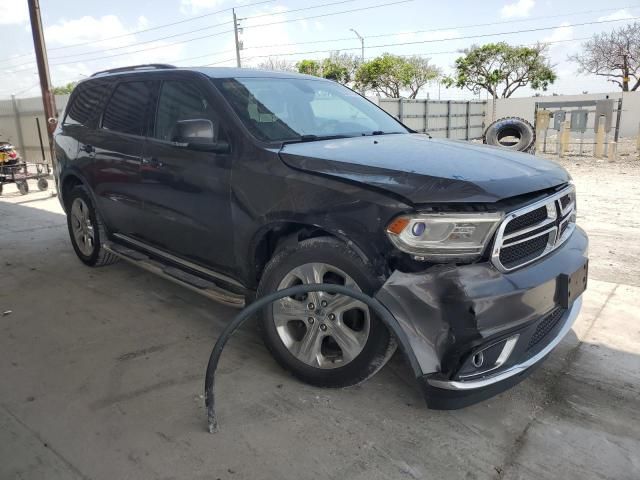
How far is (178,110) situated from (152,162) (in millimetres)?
432

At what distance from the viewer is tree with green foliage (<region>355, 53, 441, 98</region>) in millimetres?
41719

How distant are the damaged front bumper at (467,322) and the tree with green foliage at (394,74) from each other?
136ft

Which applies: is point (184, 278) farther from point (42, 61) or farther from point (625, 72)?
point (625, 72)

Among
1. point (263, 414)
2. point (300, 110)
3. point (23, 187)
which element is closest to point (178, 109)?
point (300, 110)

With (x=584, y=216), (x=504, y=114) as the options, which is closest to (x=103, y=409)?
(x=584, y=216)

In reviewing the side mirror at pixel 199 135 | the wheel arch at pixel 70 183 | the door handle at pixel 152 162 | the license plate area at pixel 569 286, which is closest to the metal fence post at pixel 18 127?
the wheel arch at pixel 70 183

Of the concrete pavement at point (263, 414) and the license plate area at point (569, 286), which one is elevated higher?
the license plate area at point (569, 286)

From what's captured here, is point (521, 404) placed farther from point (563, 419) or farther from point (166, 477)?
point (166, 477)

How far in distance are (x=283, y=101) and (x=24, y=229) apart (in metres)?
5.48

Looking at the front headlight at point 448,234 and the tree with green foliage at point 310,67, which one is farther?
the tree with green foliage at point 310,67

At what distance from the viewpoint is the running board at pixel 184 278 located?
3.43 metres

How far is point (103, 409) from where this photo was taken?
292 centimetres

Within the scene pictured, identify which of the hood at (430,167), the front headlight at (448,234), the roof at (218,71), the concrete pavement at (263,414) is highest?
the roof at (218,71)

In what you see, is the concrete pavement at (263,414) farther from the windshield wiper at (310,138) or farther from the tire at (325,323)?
the windshield wiper at (310,138)
